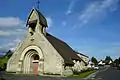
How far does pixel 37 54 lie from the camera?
3859cm

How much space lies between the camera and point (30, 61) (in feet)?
129

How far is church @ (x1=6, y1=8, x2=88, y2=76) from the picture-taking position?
35.5m

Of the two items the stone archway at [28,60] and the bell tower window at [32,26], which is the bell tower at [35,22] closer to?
the bell tower window at [32,26]

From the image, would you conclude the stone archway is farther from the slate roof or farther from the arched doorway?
the slate roof

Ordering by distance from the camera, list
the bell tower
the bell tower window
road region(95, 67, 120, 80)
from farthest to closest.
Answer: the bell tower window
the bell tower
road region(95, 67, 120, 80)

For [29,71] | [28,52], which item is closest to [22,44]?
[28,52]

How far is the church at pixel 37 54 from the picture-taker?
35469 mm

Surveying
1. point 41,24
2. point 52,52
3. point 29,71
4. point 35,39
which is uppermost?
point 41,24

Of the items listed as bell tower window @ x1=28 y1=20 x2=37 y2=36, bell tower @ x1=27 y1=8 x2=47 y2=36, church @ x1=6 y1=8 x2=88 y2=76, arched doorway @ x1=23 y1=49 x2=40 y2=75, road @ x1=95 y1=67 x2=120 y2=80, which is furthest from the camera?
arched doorway @ x1=23 y1=49 x2=40 y2=75

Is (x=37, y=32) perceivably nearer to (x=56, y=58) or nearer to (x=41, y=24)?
(x=41, y=24)

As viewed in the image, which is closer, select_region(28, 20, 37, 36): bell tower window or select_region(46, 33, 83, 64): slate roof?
select_region(46, 33, 83, 64): slate roof

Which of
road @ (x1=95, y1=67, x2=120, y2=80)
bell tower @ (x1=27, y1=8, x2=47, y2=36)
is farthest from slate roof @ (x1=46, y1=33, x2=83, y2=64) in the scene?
road @ (x1=95, y1=67, x2=120, y2=80)

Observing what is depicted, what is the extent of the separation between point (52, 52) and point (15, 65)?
340 inches

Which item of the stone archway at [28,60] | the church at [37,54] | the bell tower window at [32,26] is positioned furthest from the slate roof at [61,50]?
the stone archway at [28,60]
